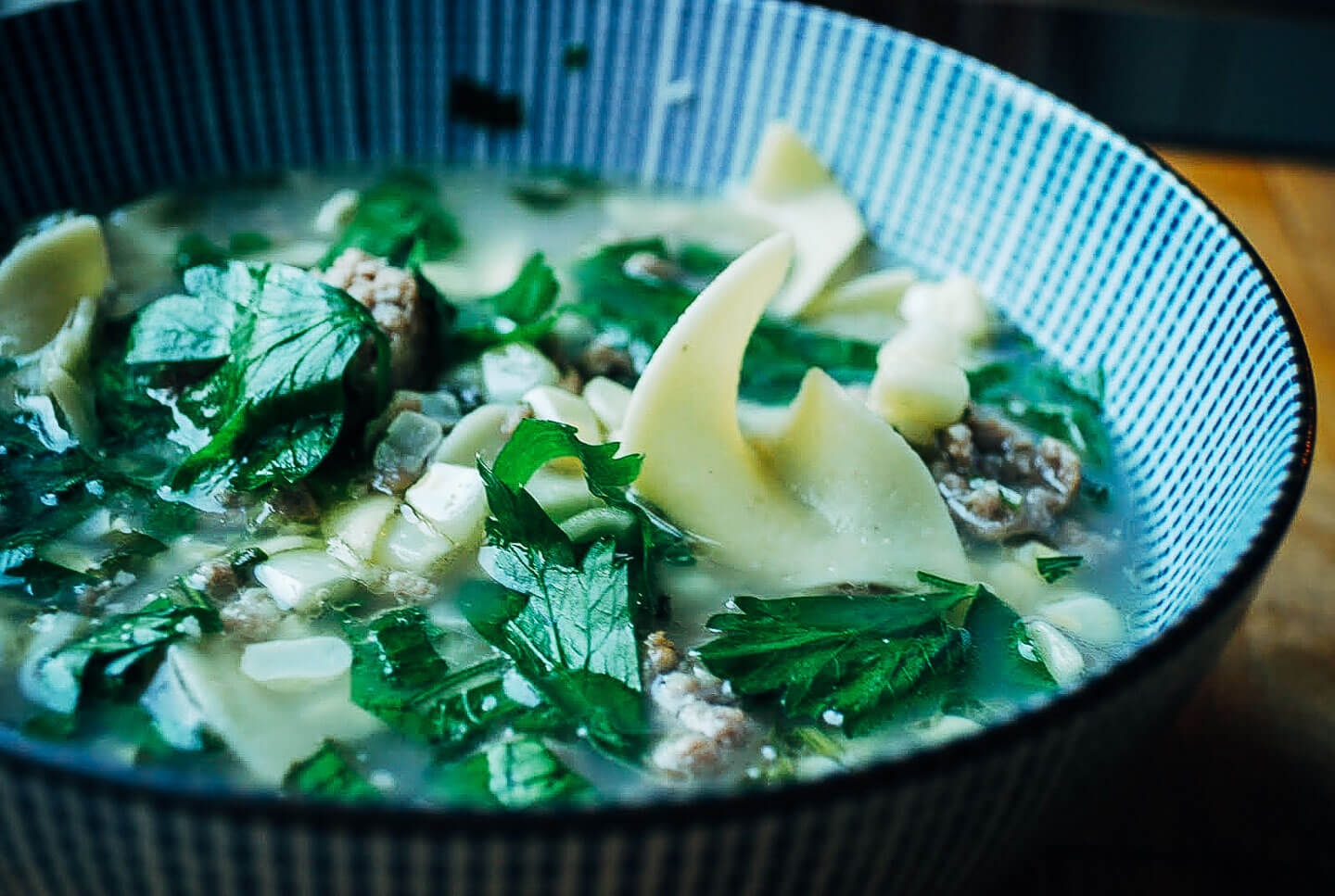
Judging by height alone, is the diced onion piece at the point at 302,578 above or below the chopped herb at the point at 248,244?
above

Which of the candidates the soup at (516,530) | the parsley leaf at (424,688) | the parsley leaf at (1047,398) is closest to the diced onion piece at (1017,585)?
the soup at (516,530)

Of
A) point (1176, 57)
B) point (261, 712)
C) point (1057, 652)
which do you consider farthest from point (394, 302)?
point (1176, 57)

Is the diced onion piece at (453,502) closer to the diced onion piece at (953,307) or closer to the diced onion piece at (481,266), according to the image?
the diced onion piece at (481,266)

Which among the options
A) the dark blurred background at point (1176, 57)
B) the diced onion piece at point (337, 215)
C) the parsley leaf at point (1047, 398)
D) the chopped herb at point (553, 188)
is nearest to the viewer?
the parsley leaf at point (1047, 398)

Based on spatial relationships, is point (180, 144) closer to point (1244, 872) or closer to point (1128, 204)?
point (1128, 204)

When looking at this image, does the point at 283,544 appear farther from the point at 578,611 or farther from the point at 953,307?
the point at 953,307

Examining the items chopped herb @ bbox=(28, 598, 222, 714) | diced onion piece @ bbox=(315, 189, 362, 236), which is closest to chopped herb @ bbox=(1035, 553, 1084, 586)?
chopped herb @ bbox=(28, 598, 222, 714)

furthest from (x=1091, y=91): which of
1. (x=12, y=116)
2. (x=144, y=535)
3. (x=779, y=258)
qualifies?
(x=144, y=535)

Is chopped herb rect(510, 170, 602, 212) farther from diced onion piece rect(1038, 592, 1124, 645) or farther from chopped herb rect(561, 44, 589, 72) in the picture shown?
diced onion piece rect(1038, 592, 1124, 645)
